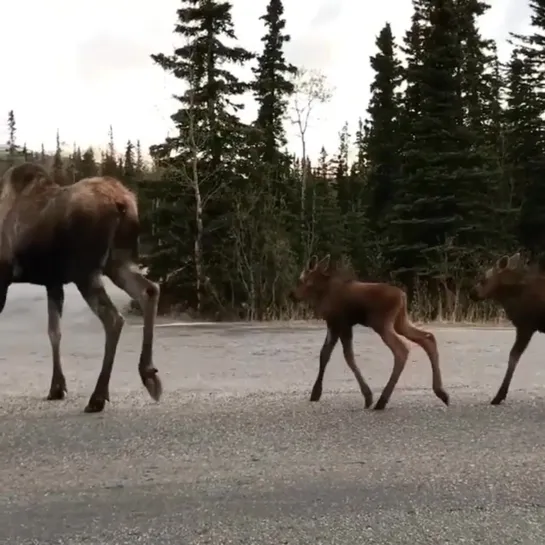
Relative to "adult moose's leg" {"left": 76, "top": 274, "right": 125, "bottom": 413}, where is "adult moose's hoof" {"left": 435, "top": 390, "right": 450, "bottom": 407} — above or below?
below

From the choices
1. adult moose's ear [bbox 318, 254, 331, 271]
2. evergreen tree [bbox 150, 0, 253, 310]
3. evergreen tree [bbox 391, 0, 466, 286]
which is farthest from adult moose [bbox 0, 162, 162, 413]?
evergreen tree [bbox 391, 0, 466, 286]

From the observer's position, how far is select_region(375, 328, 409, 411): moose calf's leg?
655cm

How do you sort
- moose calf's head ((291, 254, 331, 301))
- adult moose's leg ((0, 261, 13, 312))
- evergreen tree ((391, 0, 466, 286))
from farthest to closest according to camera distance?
1. evergreen tree ((391, 0, 466, 286))
2. moose calf's head ((291, 254, 331, 301))
3. adult moose's leg ((0, 261, 13, 312))

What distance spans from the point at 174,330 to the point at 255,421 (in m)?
7.88

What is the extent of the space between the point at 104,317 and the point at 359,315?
6.82ft

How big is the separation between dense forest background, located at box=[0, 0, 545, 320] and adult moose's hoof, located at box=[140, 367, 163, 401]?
957 cm

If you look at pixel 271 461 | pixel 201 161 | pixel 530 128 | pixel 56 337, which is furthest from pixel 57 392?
pixel 530 128

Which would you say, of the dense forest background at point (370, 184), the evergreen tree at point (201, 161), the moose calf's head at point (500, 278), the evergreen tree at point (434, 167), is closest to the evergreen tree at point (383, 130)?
the dense forest background at point (370, 184)

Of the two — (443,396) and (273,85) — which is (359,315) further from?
(273,85)

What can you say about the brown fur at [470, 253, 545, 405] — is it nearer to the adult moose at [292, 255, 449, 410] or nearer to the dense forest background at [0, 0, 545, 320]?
the adult moose at [292, 255, 449, 410]

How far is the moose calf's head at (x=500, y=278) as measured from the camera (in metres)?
7.51

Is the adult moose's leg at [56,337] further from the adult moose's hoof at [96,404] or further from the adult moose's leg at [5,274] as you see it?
the adult moose's hoof at [96,404]

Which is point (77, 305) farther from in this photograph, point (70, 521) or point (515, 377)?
point (70, 521)

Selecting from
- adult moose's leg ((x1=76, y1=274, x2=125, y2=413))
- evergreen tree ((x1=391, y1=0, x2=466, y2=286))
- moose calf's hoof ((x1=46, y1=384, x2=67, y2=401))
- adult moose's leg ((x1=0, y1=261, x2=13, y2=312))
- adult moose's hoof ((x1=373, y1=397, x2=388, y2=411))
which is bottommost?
moose calf's hoof ((x1=46, y1=384, x2=67, y2=401))
